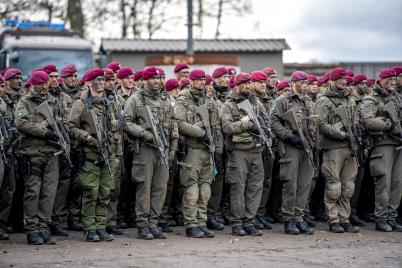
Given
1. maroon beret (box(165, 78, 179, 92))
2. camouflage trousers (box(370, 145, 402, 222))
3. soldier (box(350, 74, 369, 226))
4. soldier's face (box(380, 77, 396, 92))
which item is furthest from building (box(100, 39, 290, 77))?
camouflage trousers (box(370, 145, 402, 222))

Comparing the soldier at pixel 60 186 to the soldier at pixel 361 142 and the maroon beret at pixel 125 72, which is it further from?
the soldier at pixel 361 142

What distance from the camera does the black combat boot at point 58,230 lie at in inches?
449

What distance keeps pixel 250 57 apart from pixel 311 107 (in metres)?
17.9

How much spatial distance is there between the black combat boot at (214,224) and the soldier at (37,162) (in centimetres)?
261

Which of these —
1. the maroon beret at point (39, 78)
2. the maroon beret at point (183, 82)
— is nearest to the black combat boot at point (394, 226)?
the maroon beret at point (183, 82)

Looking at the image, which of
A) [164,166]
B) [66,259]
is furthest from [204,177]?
[66,259]

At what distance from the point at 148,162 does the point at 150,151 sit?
0.15 m

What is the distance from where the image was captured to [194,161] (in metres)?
11.4

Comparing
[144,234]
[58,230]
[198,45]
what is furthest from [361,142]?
[198,45]

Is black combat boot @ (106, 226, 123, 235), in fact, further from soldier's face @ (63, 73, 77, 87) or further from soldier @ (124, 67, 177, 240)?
soldier's face @ (63, 73, 77, 87)

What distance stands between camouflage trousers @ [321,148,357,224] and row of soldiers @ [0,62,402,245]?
0.02 metres

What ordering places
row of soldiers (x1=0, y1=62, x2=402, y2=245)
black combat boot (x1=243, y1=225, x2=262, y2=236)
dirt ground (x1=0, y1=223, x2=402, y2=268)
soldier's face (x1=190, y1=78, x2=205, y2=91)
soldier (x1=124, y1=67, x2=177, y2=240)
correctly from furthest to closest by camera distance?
black combat boot (x1=243, y1=225, x2=262, y2=236), soldier's face (x1=190, y1=78, x2=205, y2=91), soldier (x1=124, y1=67, x2=177, y2=240), row of soldiers (x1=0, y1=62, x2=402, y2=245), dirt ground (x1=0, y1=223, x2=402, y2=268)

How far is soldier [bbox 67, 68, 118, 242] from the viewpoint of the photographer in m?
10.6

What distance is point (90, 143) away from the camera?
1051cm
